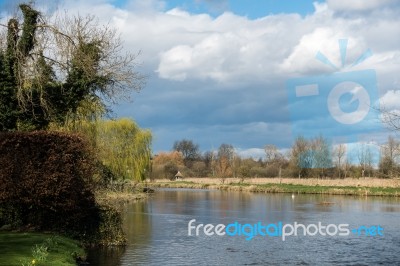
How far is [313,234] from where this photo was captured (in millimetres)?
23109

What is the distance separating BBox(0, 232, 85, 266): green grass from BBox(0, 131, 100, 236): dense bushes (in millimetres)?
1165

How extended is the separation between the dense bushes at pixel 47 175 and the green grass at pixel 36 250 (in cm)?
117

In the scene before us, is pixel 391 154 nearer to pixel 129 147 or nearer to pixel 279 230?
pixel 279 230

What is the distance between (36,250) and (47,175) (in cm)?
377

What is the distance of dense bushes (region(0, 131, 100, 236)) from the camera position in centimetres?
1591

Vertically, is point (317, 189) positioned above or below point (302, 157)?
below

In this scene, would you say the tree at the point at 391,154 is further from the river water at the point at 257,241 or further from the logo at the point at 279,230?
the logo at the point at 279,230

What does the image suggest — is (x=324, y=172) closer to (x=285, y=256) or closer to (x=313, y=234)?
(x=313, y=234)

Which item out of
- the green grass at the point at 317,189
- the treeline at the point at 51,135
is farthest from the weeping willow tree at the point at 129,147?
the treeline at the point at 51,135

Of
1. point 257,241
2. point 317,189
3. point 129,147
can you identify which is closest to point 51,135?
point 257,241

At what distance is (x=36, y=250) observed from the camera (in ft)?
41.4

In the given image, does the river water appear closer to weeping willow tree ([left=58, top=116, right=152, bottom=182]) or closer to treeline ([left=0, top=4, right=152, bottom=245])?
treeline ([left=0, top=4, right=152, bottom=245])

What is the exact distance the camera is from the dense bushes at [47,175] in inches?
627

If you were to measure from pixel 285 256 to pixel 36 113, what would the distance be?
35.3 feet
